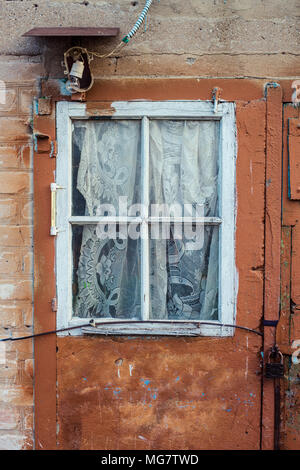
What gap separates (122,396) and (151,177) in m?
1.25

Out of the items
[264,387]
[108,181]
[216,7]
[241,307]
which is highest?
[216,7]

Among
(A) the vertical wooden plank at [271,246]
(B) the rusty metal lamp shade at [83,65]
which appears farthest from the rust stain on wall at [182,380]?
(B) the rusty metal lamp shade at [83,65]

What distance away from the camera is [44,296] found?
82.6 inches

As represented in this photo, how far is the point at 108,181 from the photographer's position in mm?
2146

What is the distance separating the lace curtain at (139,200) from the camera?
6.99ft

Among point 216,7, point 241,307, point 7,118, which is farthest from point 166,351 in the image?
point 216,7

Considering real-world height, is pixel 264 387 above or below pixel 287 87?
below

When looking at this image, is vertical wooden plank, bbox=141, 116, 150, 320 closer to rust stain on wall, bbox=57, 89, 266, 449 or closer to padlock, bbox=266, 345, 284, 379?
rust stain on wall, bbox=57, 89, 266, 449

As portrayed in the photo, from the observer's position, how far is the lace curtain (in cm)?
213

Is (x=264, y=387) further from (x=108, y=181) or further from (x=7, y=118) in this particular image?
(x=7, y=118)

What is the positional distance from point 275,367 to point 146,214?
1.09 metres

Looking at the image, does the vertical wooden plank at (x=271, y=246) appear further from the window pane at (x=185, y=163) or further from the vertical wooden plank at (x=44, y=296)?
the vertical wooden plank at (x=44, y=296)

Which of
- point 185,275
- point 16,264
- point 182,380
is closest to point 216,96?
point 185,275

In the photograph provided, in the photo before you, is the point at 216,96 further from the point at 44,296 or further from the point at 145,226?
the point at 44,296
